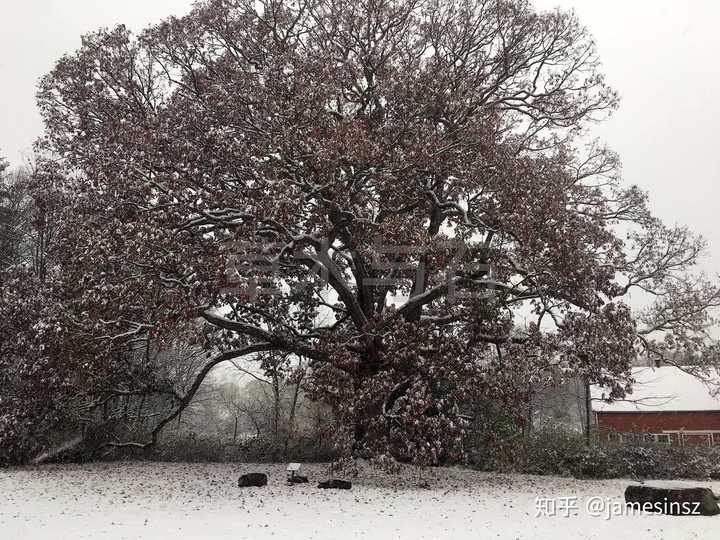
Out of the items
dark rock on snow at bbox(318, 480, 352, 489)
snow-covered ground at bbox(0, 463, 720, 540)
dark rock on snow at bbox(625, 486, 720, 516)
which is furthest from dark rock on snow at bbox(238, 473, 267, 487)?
dark rock on snow at bbox(625, 486, 720, 516)

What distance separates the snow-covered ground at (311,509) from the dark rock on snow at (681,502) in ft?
0.98

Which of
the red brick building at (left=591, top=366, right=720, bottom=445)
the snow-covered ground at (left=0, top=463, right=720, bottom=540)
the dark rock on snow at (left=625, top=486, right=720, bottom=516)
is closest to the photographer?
the snow-covered ground at (left=0, top=463, right=720, bottom=540)

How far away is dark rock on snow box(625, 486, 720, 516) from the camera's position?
28.1 ft

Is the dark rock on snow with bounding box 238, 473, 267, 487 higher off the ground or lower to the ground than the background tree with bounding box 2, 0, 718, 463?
lower

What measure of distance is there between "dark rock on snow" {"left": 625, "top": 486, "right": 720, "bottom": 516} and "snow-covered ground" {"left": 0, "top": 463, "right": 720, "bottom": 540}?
298 millimetres

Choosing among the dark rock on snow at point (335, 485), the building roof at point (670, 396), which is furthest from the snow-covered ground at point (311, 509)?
the building roof at point (670, 396)

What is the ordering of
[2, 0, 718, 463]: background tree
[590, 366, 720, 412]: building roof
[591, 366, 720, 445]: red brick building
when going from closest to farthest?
1. [2, 0, 718, 463]: background tree
2. [591, 366, 720, 445]: red brick building
3. [590, 366, 720, 412]: building roof

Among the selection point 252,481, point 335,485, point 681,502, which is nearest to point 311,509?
point 335,485

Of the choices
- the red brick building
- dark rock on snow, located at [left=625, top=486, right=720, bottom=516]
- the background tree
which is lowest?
dark rock on snow, located at [left=625, top=486, right=720, bottom=516]

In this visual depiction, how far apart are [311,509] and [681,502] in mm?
5893

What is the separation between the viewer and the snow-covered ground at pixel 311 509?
749 cm

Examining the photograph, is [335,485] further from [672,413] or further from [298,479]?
[672,413]

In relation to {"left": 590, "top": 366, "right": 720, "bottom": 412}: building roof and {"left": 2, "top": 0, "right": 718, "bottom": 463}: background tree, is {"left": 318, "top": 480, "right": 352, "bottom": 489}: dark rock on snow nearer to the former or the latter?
{"left": 2, "top": 0, "right": 718, "bottom": 463}: background tree

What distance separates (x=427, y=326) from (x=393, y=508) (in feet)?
15.2
